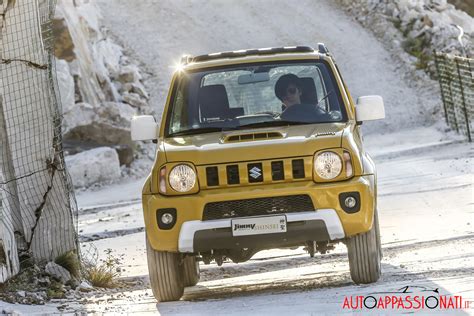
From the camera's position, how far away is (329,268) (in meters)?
10.6

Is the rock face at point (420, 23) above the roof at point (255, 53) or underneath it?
underneath

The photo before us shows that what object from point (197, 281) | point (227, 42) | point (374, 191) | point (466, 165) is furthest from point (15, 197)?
point (227, 42)

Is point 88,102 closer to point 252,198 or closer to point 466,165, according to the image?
point 466,165

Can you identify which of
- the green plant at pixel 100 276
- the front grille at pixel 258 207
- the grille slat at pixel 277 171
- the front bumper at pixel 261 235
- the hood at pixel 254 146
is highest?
the hood at pixel 254 146

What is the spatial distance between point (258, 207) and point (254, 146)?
44 centimetres

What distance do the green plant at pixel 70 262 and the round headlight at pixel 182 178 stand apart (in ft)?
6.71

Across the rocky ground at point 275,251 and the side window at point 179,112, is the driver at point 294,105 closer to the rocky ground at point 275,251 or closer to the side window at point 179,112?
the side window at point 179,112

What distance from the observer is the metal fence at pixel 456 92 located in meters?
27.1

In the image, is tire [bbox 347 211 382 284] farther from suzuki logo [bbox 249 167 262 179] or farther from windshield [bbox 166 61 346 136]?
windshield [bbox 166 61 346 136]

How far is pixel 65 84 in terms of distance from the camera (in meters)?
27.2

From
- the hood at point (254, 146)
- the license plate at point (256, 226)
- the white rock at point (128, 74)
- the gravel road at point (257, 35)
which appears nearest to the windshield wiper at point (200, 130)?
the hood at point (254, 146)

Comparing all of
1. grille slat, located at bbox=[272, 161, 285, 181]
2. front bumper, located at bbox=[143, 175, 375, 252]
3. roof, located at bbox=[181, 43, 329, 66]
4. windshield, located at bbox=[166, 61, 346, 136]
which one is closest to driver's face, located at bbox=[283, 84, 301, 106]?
windshield, located at bbox=[166, 61, 346, 136]

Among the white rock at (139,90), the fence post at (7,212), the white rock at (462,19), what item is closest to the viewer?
the fence post at (7,212)

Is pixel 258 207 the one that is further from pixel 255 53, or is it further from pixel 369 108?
pixel 255 53
